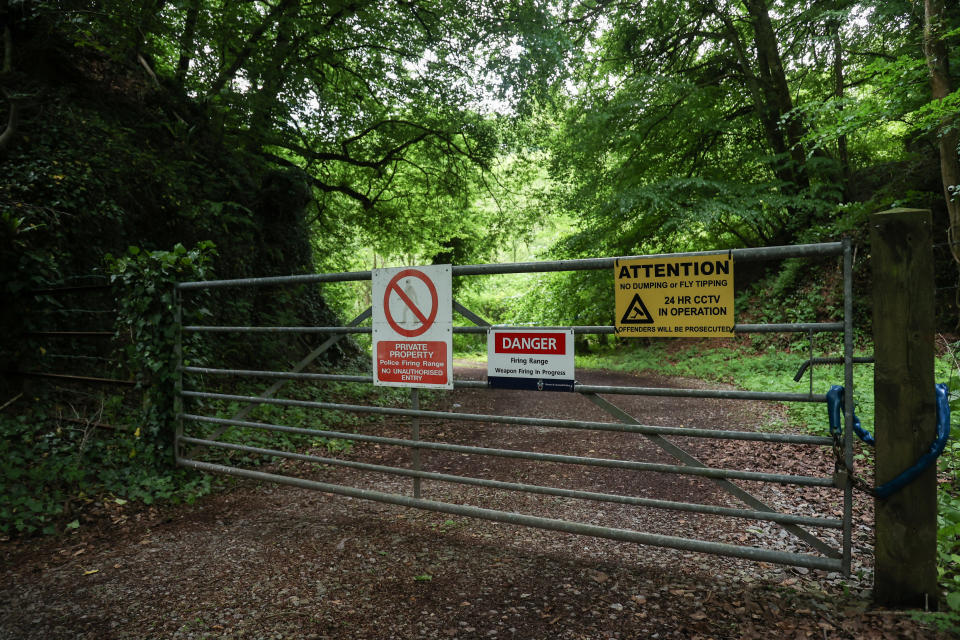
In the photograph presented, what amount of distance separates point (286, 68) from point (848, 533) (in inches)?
352

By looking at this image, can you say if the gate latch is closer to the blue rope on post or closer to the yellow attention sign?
the blue rope on post

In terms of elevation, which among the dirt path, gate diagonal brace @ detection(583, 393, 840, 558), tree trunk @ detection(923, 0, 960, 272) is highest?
tree trunk @ detection(923, 0, 960, 272)

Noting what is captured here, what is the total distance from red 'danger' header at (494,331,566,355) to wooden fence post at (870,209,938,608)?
156 cm

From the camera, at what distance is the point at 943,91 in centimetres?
723

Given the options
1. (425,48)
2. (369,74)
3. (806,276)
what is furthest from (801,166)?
(369,74)

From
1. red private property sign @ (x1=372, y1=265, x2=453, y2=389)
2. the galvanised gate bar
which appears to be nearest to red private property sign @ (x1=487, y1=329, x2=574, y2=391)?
the galvanised gate bar

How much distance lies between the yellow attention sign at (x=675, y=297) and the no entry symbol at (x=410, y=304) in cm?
127

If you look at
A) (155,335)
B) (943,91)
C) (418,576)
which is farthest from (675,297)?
(943,91)

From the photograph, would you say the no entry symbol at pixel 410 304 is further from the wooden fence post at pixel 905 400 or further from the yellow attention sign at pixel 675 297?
the wooden fence post at pixel 905 400

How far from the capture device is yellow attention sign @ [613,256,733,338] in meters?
2.62

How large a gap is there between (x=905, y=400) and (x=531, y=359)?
1851 millimetres

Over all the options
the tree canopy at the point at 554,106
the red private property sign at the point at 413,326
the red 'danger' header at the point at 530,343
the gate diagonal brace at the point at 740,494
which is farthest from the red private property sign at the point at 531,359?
the tree canopy at the point at 554,106

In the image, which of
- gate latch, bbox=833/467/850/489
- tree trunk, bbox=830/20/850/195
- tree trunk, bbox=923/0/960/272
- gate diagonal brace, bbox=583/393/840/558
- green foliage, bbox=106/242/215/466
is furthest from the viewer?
tree trunk, bbox=830/20/850/195

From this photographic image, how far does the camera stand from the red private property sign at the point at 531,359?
297 cm
